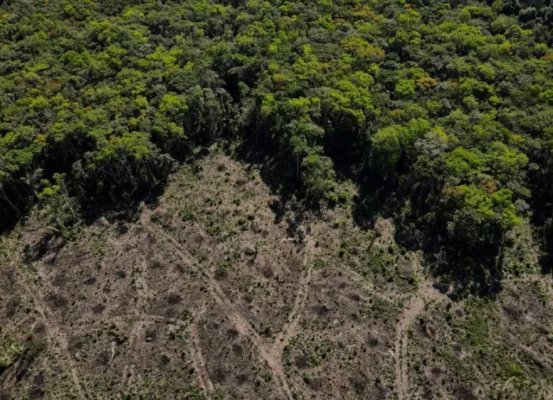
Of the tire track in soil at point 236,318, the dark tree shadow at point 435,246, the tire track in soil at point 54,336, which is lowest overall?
the tire track in soil at point 54,336

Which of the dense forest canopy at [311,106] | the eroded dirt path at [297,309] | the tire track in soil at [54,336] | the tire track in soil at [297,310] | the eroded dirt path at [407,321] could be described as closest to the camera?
the eroded dirt path at [407,321]

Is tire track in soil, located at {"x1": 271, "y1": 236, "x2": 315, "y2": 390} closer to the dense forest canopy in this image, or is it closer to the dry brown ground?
the dry brown ground

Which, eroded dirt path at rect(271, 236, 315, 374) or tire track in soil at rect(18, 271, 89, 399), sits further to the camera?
eroded dirt path at rect(271, 236, 315, 374)

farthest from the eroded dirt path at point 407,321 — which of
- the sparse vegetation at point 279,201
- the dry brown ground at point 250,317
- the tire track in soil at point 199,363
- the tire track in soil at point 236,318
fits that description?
the tire track in soil at point 199,363

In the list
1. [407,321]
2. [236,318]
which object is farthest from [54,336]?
[407,321]

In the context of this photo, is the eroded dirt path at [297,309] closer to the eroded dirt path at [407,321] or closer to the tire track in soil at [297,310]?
the tire track in soil at [297,310]

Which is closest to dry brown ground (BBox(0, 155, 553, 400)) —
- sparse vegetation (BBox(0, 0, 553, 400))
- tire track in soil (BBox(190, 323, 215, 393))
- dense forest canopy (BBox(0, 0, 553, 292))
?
tire track in soil (BBox(190, 323, 215, 393))

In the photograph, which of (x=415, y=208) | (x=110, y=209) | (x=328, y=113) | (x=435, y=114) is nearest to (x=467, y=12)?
(x=435, y=114)
